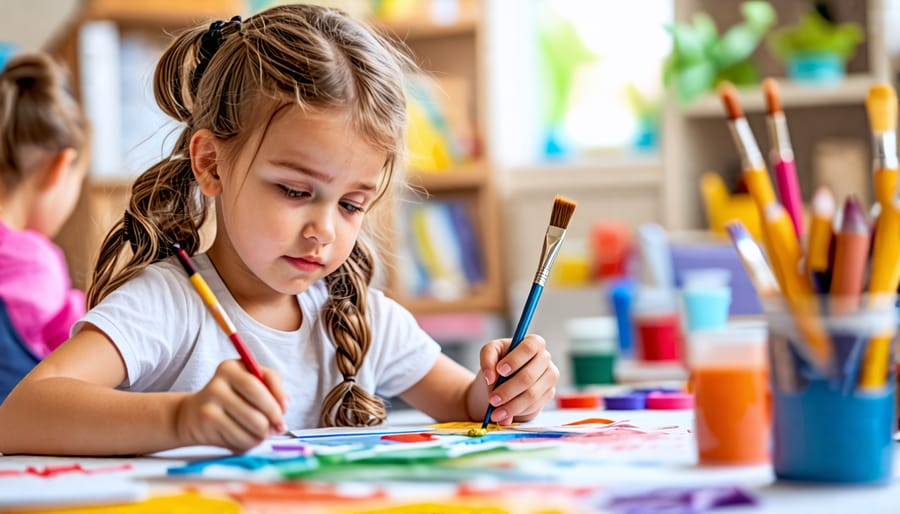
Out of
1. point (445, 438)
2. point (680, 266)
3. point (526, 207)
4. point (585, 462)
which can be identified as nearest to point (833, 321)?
point (585, 462)

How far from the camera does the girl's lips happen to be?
1095 mm

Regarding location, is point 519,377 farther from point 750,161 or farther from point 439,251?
point 439,251

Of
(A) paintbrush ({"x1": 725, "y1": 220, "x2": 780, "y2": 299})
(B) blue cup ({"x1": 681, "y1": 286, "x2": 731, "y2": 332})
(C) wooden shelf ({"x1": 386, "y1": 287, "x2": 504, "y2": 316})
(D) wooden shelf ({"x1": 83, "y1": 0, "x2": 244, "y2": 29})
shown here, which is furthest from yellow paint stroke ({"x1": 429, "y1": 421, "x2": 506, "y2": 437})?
(C) wooden shelf ({"x1": 386, "y1": 287, "x2": 504, "y2": 316})

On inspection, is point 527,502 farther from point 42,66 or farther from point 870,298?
point 42,66

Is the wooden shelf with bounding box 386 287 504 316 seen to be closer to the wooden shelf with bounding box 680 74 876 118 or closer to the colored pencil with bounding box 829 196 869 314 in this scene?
the wooden shelf with bounding box 680 74 876 118

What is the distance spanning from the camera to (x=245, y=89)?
44.9 inches

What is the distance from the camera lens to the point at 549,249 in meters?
1.00

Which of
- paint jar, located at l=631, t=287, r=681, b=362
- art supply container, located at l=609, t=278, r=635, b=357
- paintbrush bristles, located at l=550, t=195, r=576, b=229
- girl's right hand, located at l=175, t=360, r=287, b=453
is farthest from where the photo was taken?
art supply container, located at l=609, t=278, r=635, b=357

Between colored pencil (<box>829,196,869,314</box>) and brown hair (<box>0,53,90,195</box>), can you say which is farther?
brown hair (<box>0,53,90,195</box>)

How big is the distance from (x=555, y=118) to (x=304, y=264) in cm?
290

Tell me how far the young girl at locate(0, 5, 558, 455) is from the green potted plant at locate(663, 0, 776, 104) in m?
2.12

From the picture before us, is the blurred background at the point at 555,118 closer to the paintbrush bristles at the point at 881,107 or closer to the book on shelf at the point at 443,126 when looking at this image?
the book on shelf at the point at 443,126

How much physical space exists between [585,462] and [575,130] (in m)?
3.18

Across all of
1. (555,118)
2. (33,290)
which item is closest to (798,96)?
(555,118)
